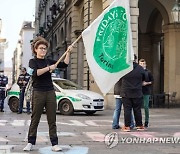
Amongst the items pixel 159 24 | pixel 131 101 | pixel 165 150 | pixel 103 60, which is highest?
pixel 159 24

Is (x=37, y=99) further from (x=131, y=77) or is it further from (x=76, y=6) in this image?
(x=76, y=6)

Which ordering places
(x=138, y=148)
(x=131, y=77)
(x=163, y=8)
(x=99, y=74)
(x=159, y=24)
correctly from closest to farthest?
1. (x=138, y=148)
2. (x=99, y=74)
3. (x=131, y=77)
4. (x=163, y=8)
5. (x=159, y=24)

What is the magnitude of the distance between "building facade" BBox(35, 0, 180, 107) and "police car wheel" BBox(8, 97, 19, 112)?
4574 millimetres

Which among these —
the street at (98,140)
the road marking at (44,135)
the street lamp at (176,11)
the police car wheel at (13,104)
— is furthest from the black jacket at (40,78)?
the street lamp at (176,11)

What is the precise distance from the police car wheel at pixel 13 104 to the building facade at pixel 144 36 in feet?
15.0

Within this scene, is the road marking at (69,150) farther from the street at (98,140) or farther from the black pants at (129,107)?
the black pants at (129,107)

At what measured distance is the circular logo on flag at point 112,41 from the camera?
8.57 meters

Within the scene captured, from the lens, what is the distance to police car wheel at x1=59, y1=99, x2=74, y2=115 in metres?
16.6

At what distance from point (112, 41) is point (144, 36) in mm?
21833

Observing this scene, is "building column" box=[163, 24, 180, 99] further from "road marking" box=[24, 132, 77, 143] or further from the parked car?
"road marking" box=[24, 132, 77, 143]

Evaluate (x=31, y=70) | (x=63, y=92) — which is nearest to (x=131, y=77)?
(x=31, y=70)

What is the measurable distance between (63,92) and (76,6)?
1546 centimetres

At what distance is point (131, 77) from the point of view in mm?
10516

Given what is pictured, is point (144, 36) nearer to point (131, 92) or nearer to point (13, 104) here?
point (13, 104)
